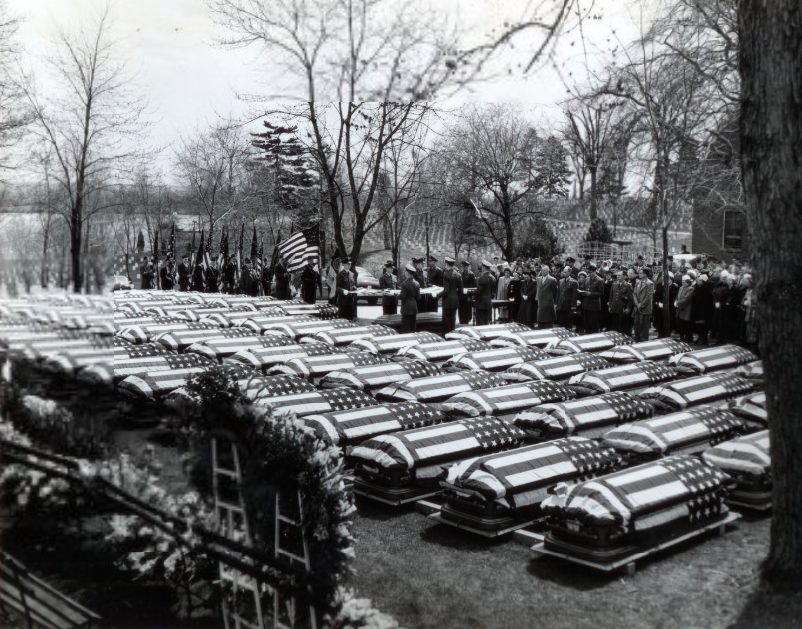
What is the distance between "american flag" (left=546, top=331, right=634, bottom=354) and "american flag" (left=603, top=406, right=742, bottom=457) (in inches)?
192

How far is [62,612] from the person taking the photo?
4852 millimetres

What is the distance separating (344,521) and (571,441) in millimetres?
4135

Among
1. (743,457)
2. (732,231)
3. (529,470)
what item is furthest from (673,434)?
(732,231)

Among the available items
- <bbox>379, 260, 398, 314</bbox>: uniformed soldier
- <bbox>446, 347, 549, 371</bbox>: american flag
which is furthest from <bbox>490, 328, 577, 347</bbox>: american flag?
<bbox>379, 260, 398, 314</bbox>: uniformed soldier

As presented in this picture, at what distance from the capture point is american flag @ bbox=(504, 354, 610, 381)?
1220cm

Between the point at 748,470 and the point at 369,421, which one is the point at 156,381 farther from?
the point at 748,470

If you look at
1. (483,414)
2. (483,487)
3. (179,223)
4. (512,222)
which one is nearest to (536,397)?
(483,414)

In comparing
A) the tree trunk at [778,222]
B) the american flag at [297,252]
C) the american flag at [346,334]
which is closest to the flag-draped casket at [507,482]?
the tree trunk at [778,222]

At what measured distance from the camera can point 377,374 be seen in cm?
1184

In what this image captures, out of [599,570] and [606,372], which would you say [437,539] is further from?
[606,372]

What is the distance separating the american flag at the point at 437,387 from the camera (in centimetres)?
1078

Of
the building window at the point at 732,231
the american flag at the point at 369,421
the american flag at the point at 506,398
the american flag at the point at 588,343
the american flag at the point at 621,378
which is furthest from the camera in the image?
the building window at the point at 732,231

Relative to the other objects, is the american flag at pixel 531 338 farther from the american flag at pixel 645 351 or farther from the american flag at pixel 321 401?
the american flag at pixel 321 401

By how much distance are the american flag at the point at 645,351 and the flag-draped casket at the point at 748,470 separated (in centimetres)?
606
